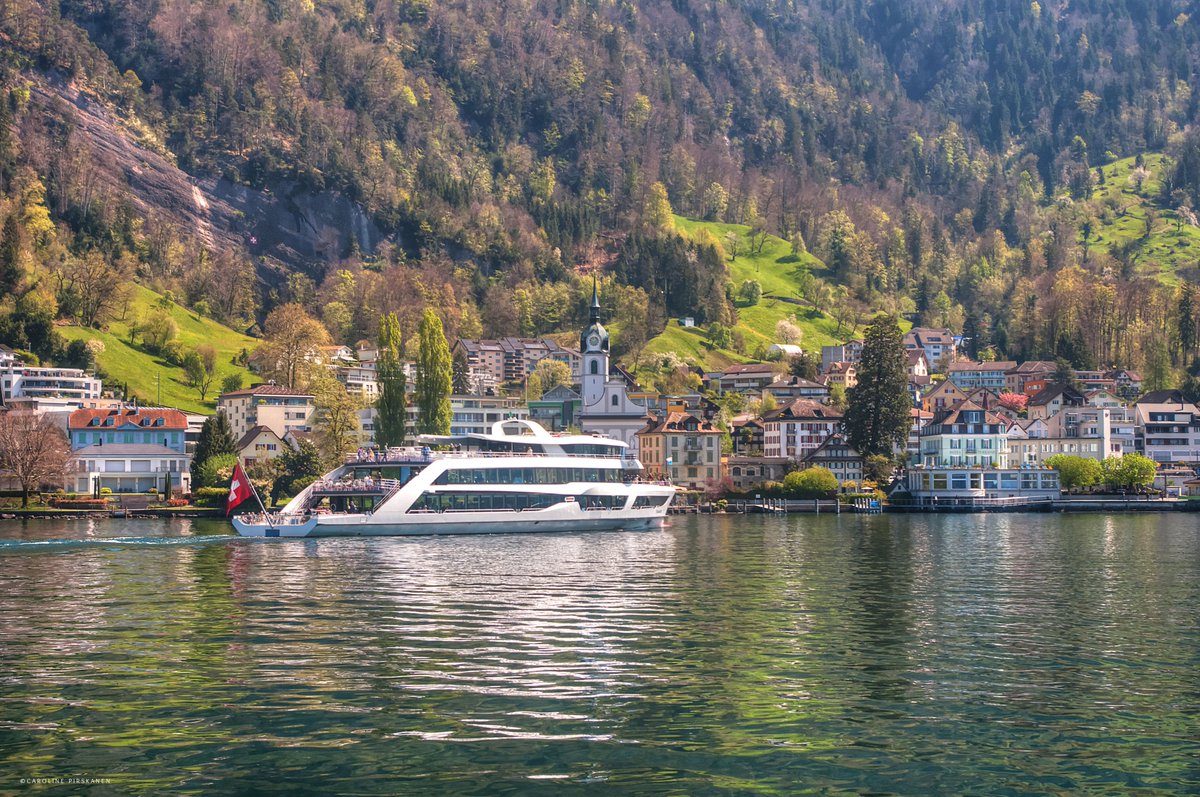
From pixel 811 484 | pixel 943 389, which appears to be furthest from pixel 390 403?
pixel 943 389

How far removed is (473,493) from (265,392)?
7782cm

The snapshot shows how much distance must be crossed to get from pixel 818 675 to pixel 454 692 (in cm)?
907

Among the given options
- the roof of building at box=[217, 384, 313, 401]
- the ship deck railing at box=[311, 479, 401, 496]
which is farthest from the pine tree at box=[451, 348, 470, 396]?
the ship deck railing at box=[311, 479, 401, 496]

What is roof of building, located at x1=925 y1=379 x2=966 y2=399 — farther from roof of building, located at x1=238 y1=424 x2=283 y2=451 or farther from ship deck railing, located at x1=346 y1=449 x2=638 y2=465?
ship deck railing, located at x1=346 y1=449 x2=638 y2=465

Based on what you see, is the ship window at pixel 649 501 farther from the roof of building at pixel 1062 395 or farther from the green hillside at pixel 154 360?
the roof of building at pixel 1062 395

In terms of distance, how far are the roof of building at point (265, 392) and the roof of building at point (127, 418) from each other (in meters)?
16.7

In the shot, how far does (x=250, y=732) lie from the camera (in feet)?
89.8

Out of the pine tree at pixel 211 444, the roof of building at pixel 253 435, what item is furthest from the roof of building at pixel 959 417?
the pine tree at pixel 211 444

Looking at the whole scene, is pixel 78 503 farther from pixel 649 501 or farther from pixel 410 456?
pixel 649 501

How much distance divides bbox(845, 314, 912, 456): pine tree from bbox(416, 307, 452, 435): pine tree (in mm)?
47942

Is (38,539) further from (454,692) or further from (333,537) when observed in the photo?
(454,692)

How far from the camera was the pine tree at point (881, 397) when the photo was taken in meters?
150

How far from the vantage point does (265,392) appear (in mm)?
160375

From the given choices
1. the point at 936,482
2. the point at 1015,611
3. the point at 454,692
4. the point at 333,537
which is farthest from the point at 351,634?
the point at 936,482
